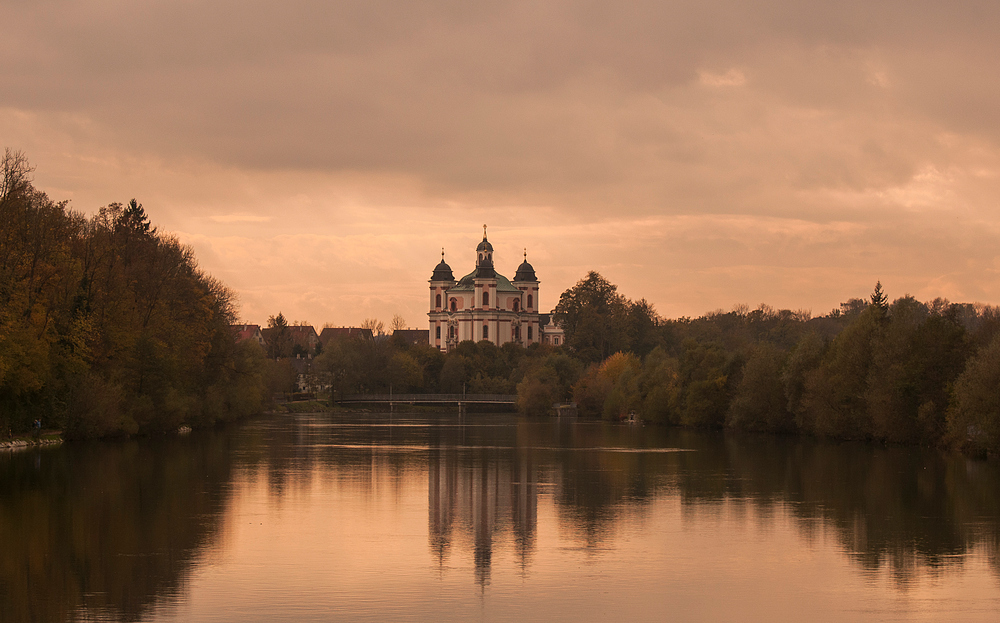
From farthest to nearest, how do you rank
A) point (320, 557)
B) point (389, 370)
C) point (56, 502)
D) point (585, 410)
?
1. point (389, 370)
2. point (585, 410)
3. point (56, 502)
4. point (320, 557)

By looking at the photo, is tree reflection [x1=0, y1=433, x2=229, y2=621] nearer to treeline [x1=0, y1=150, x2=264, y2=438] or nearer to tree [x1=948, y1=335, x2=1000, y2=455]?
treeline [x1=0, y1=150, x2=264, y2=438]

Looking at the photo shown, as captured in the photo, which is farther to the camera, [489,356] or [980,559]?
[489,356]

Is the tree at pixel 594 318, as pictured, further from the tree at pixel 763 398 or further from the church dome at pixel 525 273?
the tree at pixel 763 398

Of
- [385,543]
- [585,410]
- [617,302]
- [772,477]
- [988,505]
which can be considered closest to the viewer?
[385,543]

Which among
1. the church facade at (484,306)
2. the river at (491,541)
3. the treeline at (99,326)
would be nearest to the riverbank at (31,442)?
the treeline at (99,326)

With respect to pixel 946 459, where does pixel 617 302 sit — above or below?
above

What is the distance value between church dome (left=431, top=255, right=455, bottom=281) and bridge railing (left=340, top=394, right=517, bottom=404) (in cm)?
5660

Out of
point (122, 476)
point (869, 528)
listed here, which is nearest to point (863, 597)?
point (869, 528)

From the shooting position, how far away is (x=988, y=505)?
28406mm

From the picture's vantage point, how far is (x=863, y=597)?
1619 centimetres

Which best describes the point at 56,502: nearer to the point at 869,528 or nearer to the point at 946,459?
the point at 869,528

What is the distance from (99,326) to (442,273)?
137220mm

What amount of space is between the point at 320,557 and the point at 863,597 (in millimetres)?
8991

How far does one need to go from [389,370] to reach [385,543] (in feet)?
383
